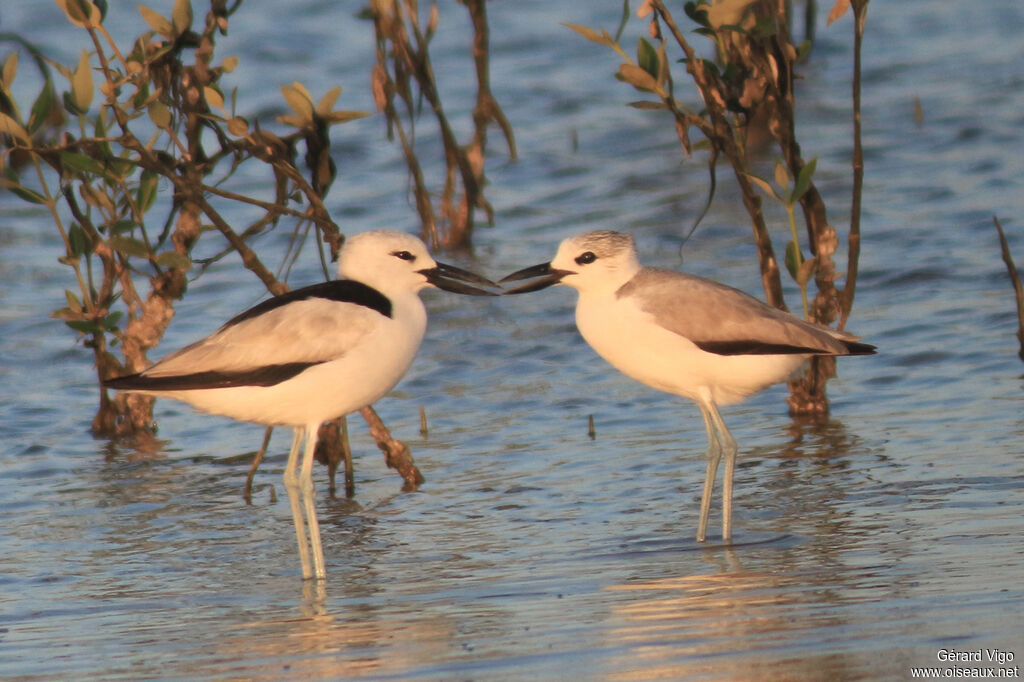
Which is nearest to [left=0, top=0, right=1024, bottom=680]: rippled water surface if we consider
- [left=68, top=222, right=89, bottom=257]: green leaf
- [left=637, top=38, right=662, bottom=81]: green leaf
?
[left=68, top=222, right=89, bottom=257]: green leaf

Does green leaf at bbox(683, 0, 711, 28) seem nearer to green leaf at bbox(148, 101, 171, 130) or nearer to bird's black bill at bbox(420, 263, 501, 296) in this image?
bird's black bill at bbox(420, 263, 501, 296)

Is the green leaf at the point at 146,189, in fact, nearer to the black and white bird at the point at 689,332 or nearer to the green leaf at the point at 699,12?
the black and white bird at the point at 689,332

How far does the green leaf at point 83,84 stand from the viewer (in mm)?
7410

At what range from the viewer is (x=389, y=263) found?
6.97 meters

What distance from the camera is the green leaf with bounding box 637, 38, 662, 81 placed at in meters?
7.71

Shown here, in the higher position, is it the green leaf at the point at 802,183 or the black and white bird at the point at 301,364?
the green leaf at the point at 802,183

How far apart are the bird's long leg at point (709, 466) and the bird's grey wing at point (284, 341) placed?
164 cm

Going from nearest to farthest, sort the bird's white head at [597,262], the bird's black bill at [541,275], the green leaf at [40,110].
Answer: the bird's white head at [597,262], the bird's black bill at [541,275], the green leaf at [40,110]

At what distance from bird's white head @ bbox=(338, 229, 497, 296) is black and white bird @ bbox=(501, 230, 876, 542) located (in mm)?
538

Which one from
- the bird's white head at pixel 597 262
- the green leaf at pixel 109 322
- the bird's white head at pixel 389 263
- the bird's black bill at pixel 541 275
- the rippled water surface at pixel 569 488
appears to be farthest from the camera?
the green leaf at pixel 109 322

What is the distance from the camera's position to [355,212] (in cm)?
1442

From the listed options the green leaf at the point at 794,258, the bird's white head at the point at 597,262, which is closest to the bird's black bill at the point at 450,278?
the bird's white head at the point at 597,262

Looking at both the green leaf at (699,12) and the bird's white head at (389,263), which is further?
the green leaf at (699,12)

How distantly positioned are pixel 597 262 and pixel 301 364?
1.55 meters
